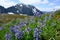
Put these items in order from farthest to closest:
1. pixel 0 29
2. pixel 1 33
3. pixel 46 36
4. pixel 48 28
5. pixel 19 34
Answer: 1. pixel 0 29
2. pixel 1 33
3. pixel 48 28
4. pixel 46 36
5. pixel 19 34

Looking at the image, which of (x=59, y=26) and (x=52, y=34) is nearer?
(x=52, y=34)

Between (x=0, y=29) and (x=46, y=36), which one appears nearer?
(x=46, y=36)

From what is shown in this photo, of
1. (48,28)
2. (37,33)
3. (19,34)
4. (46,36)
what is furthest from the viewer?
(48,28)

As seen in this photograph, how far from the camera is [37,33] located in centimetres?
559

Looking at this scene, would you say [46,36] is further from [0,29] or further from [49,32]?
[0,29]

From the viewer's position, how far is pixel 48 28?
280 inches

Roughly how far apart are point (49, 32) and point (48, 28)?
516 millimetres

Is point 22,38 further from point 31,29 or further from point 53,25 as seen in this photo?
point 53,25

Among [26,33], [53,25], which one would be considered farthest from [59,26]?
[26,33]

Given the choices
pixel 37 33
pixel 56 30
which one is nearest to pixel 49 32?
pixel 56 30

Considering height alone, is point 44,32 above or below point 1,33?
above

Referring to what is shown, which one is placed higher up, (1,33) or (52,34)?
(52,34)

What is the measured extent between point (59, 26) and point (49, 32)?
3.40ft

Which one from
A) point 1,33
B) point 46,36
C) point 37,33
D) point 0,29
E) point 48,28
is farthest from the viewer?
point 0,29
